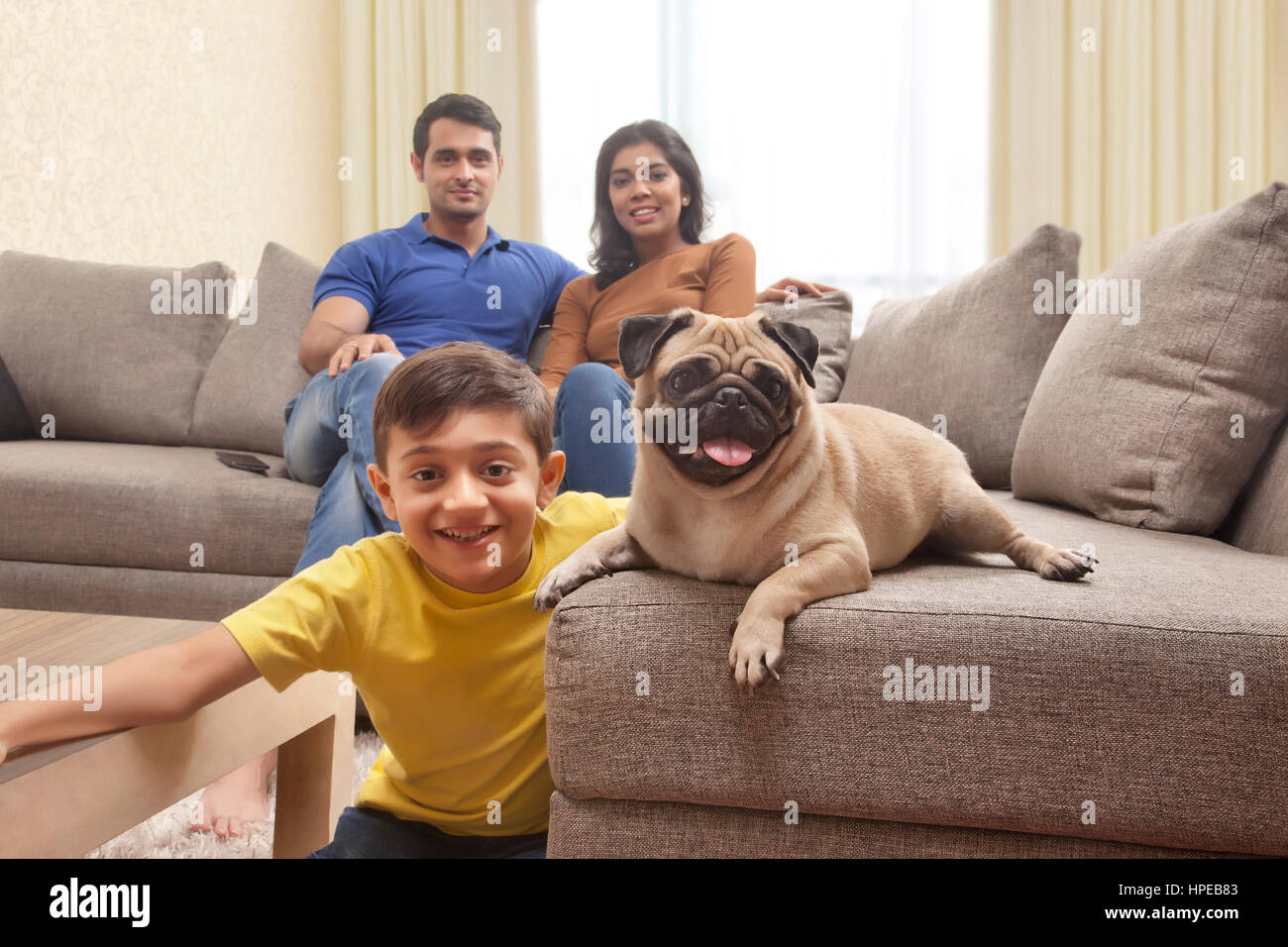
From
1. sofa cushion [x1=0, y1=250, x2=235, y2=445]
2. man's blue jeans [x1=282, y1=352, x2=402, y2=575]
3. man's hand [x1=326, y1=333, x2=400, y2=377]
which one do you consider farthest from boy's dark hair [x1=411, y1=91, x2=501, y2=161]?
sofa cushion [x1=0, y1=250, x2=235, y2=445]

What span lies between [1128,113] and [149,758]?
4.61 meters

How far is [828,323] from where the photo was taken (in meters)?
2.47

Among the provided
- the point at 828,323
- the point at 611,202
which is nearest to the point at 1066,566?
the point at 828,323

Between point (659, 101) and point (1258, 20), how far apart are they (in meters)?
2.67

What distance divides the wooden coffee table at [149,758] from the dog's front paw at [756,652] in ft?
1.90

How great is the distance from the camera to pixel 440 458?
3.50 feet

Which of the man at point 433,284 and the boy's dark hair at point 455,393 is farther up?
the man at point 433,284

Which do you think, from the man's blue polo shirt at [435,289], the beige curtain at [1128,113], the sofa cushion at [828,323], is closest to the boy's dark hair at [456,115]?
the man's blue polo shirt at [435,289]

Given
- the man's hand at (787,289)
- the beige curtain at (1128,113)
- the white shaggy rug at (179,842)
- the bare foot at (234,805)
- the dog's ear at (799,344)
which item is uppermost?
the beige curtain at (1128,113)

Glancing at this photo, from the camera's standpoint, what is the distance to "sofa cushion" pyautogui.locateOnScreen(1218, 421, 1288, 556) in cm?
138

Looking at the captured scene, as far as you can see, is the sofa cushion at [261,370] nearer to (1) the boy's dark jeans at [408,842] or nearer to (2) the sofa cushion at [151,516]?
(2) the sofa cushion at [151,516]

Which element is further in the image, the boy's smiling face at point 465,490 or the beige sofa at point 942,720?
the boy's smiling face at point 465,490

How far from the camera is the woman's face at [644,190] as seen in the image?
7.68 ft

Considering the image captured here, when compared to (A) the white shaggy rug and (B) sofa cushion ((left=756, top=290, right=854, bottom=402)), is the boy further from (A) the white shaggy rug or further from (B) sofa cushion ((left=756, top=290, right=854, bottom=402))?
(B) sofa cushion ((left=756, top=290, right=854, bottom=402))
